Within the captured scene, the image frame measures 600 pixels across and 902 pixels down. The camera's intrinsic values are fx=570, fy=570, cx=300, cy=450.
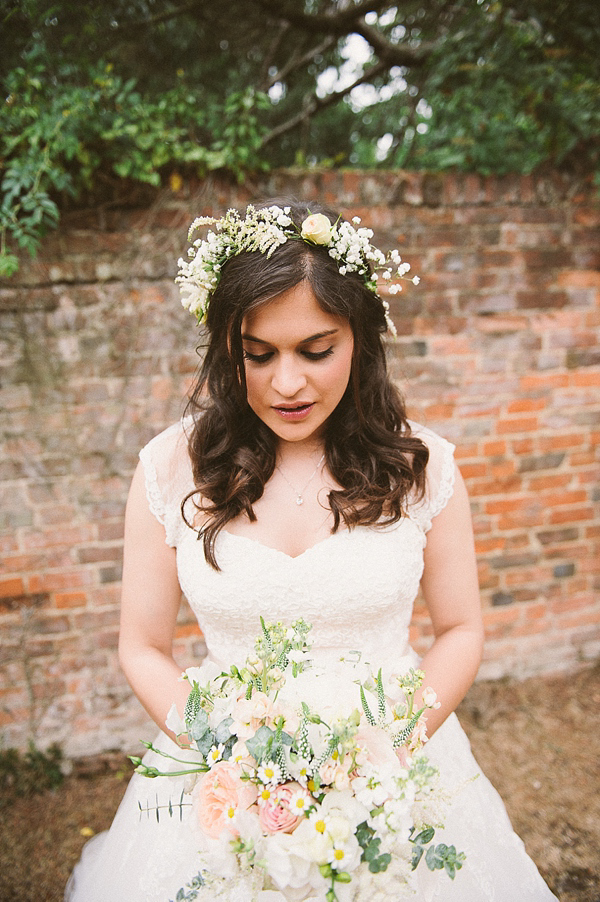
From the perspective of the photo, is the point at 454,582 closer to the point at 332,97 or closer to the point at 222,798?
the point at 222,798

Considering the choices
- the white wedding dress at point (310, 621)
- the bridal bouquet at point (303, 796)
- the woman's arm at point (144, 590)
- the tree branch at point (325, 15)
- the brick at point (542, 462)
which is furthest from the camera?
the tree branch at point (325, 15)

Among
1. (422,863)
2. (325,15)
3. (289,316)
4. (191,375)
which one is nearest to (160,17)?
(325,15)

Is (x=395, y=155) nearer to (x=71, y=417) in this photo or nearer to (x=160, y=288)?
(x=160, y=288)

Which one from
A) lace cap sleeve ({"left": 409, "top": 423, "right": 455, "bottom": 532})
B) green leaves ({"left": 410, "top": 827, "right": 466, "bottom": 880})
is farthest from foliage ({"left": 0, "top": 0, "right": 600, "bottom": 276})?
green leaves ({"left": 410, "top": 827, "right": 466, "bottom": 880})

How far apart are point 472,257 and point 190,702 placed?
7.82 feet

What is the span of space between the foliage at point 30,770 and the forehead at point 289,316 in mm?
2366

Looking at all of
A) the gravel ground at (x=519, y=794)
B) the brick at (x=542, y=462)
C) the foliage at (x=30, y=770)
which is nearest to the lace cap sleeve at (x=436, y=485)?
the brick at (x=542, y=462)

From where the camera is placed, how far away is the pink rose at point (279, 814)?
88cm

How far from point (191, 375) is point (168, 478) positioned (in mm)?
937

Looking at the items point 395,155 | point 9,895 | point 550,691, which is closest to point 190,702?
point 9,895

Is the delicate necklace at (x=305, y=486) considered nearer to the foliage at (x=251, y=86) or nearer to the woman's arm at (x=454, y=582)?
the woman's arm at (x=454, y=582)

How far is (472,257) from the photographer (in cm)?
270

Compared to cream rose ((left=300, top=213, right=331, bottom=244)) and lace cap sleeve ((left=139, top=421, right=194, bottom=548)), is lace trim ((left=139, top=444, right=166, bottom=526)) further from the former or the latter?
cream rose ((left=300, top=213, right=331, bottom=244))

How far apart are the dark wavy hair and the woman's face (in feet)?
0.12
